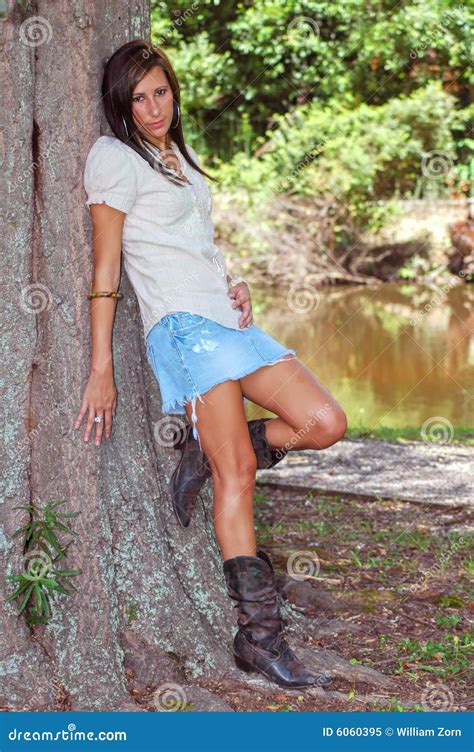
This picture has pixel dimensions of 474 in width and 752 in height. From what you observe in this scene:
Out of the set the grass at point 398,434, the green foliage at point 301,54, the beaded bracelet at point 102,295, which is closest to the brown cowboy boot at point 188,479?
the beaded bracelet at point 102,295

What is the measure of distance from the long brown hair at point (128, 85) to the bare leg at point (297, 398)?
62 centimetres

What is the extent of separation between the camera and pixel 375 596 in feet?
12.3

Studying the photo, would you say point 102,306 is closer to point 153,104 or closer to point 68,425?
point 68,425

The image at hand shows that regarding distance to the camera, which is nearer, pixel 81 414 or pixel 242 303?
pixel 81 414

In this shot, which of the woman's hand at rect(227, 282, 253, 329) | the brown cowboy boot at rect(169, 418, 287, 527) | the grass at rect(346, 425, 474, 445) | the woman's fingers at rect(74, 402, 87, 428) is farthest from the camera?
the grass at rect(346, 425, 474, 445)

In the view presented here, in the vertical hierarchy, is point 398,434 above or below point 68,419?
below

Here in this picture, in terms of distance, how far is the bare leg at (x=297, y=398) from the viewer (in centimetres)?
309

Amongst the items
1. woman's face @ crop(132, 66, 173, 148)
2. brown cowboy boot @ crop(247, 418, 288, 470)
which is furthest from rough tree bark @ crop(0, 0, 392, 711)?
brown cowboy boot @ crop(247, 418, 288, 470)

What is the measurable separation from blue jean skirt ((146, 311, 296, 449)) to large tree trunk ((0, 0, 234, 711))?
6.1 inches

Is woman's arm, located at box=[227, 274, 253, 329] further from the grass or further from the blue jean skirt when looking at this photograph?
the grass

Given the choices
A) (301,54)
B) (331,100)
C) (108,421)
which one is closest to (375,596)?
(108,421)

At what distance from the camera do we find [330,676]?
123 inches

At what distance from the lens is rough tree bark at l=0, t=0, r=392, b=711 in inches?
116

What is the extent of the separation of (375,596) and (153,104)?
186 cm
